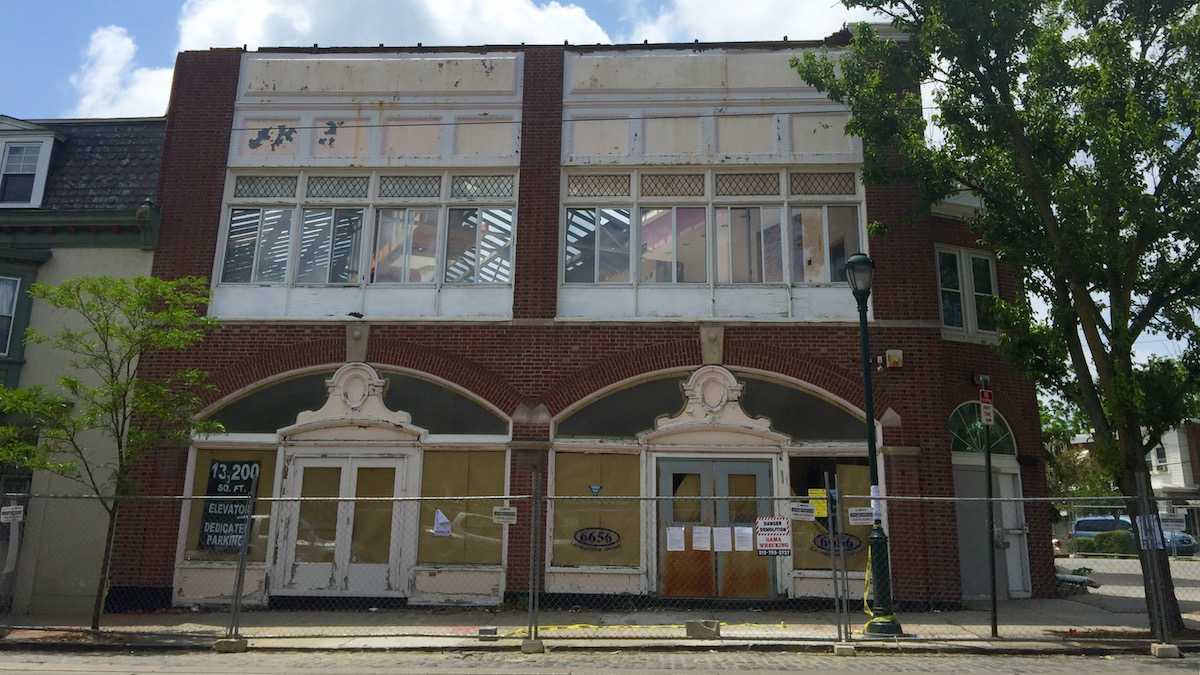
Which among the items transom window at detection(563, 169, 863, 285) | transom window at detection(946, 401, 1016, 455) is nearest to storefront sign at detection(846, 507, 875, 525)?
transom window at detection(946, 401, 1016, 455)

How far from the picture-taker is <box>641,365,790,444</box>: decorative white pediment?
13.6 metres

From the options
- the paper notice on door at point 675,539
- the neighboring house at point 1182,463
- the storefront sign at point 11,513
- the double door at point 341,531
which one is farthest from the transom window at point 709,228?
the neighboring house at point 1182,463

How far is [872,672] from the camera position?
8.51 metres

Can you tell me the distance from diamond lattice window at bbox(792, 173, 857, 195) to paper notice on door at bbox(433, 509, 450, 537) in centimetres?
780

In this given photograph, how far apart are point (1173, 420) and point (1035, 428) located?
470 centimetres

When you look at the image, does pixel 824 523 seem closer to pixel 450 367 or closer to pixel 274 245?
pixel 450 367

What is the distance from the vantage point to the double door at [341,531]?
1337 cm

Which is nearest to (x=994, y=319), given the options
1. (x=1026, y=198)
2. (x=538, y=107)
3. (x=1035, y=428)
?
(x=1026, y=198)

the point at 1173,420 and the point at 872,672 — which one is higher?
the point at 1173,420

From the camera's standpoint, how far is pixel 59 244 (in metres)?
15.1

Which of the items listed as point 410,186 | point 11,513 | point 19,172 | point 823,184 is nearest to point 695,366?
point 823,184

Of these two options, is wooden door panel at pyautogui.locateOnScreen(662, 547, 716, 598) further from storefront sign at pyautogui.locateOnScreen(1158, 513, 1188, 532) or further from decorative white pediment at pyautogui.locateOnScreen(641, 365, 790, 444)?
storefront sign at pyautogui.locateOnScreen(1158, 513, 1188, 532)

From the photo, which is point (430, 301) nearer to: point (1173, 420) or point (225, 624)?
point (225, 624)

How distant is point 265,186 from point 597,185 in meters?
5.81
